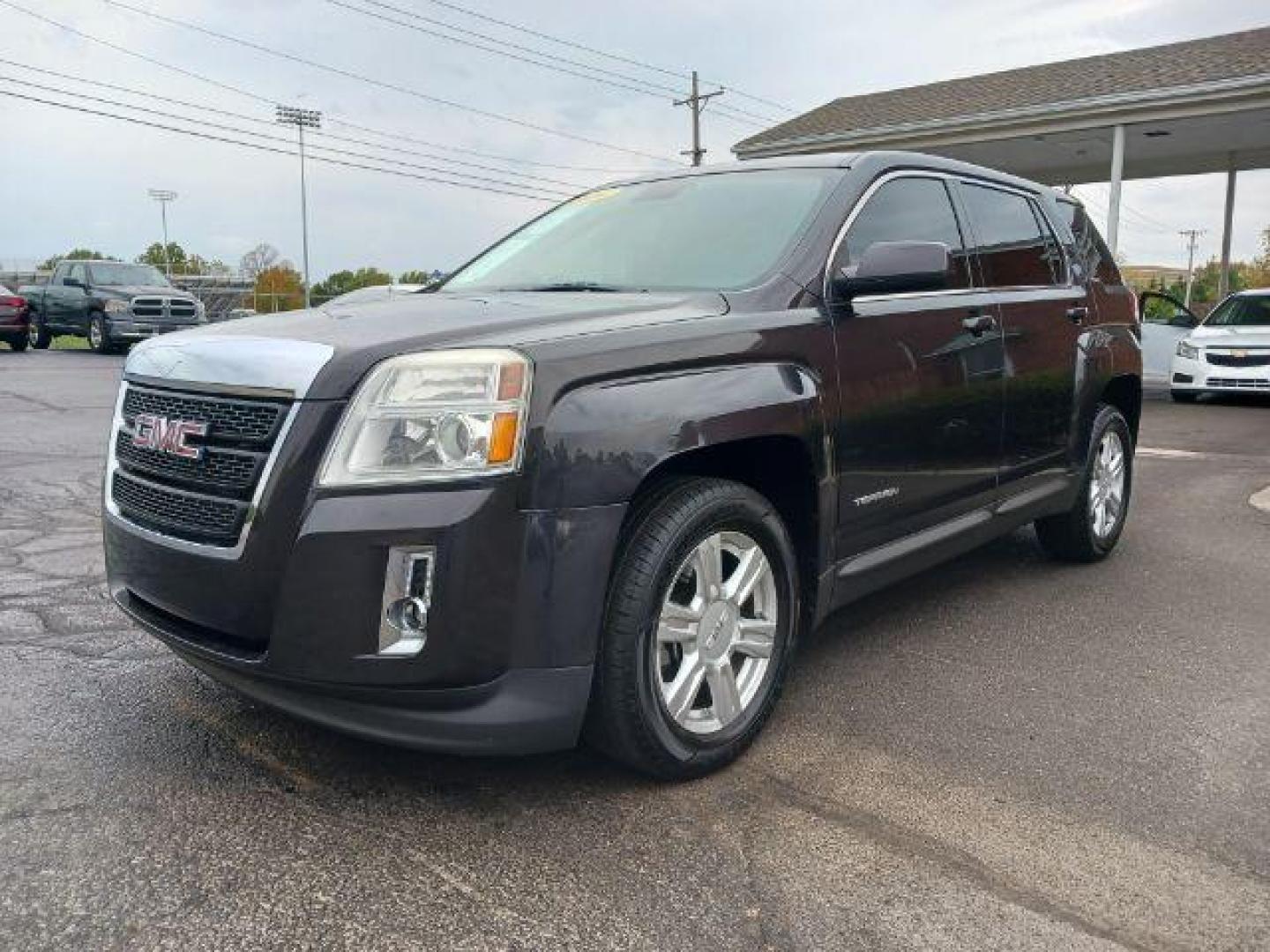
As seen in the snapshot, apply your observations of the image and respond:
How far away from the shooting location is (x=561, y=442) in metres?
2.48

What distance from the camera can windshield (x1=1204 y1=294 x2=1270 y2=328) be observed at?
47.2 feet

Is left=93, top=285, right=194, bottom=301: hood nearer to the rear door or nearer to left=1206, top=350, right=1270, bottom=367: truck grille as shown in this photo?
left=1206, top=350, right=1270, bottom=367: truck grille

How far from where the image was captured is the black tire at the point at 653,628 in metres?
2.62

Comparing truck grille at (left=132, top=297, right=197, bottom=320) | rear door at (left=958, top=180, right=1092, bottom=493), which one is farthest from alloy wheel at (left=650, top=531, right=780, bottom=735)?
truck grille at (left=132, top=297, right=197, bottom=320)

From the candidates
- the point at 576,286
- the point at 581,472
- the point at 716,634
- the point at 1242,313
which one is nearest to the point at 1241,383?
the point at 1242,313

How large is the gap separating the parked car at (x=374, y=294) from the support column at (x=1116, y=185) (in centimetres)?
1450

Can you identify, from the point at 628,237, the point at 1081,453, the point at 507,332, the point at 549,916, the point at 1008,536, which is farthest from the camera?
the point at 1008,536

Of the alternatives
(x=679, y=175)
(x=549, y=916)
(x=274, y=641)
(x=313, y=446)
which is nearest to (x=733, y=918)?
(x=549, y=916)

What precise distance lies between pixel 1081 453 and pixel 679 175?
223 centimetres

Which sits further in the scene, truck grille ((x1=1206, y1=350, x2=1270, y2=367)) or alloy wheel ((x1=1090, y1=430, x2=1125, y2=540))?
truck grille ((x1=1206, y1=350, x2=1270, y2=367))

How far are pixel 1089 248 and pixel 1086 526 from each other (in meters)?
1.36

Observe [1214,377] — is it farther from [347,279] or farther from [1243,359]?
[347,279]

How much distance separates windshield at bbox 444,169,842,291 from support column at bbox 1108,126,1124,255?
1402cm

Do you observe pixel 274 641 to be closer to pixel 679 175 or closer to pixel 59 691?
pixel 59 691
